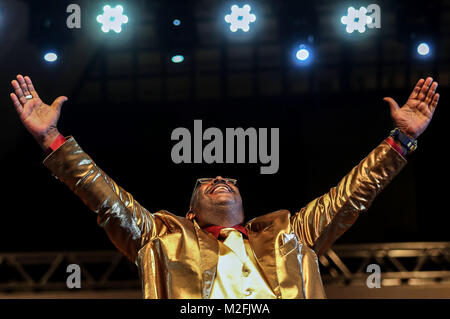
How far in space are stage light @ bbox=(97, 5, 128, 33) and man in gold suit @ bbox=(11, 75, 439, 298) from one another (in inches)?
66.0

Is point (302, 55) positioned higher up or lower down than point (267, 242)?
higher up

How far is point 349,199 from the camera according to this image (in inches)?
101

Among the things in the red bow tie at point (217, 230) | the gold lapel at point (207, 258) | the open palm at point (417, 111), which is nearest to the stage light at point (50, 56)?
the red bow tie at point (217, 230)

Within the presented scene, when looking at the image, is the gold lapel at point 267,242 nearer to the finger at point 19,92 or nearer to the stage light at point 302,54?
the finger at point 19,92

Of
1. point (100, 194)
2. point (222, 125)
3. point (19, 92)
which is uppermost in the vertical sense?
point (222, 125)

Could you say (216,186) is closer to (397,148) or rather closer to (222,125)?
(397,148)

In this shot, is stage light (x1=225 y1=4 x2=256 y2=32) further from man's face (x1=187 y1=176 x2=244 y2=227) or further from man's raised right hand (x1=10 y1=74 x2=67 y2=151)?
Answer: man's raised right hand (x1=10 y1=74 x2=67 y2=151)

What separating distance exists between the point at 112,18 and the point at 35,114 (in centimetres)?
182

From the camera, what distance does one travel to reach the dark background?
4.59 m

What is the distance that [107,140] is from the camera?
5.47m

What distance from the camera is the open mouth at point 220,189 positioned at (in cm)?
264

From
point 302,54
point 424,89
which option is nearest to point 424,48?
point 302,54

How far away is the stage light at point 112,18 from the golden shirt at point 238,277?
208 cm

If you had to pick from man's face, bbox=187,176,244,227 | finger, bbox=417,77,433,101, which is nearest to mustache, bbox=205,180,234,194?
man's face, bbox=187,176,244,227
